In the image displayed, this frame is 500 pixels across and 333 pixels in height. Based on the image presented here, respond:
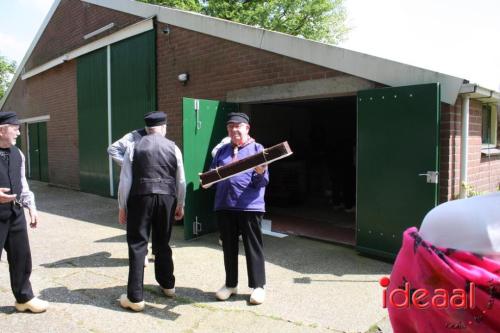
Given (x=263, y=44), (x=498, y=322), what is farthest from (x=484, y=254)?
(x=263, y=44)

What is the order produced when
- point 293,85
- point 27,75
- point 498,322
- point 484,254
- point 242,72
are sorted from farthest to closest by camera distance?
point 27,75 → point 242,72 → point 293,85 → point 484,254 → point 498,322

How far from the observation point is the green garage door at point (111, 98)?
29.6ft

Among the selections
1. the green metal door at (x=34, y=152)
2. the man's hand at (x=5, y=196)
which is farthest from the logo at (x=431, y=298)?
the green metal door at (x=34, y=152)

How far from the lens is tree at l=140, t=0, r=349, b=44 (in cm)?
2364

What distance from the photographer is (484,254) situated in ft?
5.24

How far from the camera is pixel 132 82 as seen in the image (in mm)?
9477

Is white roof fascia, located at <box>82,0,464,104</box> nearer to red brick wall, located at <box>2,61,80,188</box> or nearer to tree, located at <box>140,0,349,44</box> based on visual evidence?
red brick wall, located at <box>2,61,80,188</box>

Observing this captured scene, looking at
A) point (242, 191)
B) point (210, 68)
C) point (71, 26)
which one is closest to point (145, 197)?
point (242, 191)

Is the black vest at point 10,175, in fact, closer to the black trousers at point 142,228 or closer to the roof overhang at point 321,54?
the black trousers at point 142,228

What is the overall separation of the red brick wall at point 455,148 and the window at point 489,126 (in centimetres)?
55

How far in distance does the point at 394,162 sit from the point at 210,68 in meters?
3.86

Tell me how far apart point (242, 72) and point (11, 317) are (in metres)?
4.81

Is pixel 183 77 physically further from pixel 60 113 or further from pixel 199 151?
pixel 60 113

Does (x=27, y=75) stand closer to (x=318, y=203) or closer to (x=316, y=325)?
(x=318, y=203)
